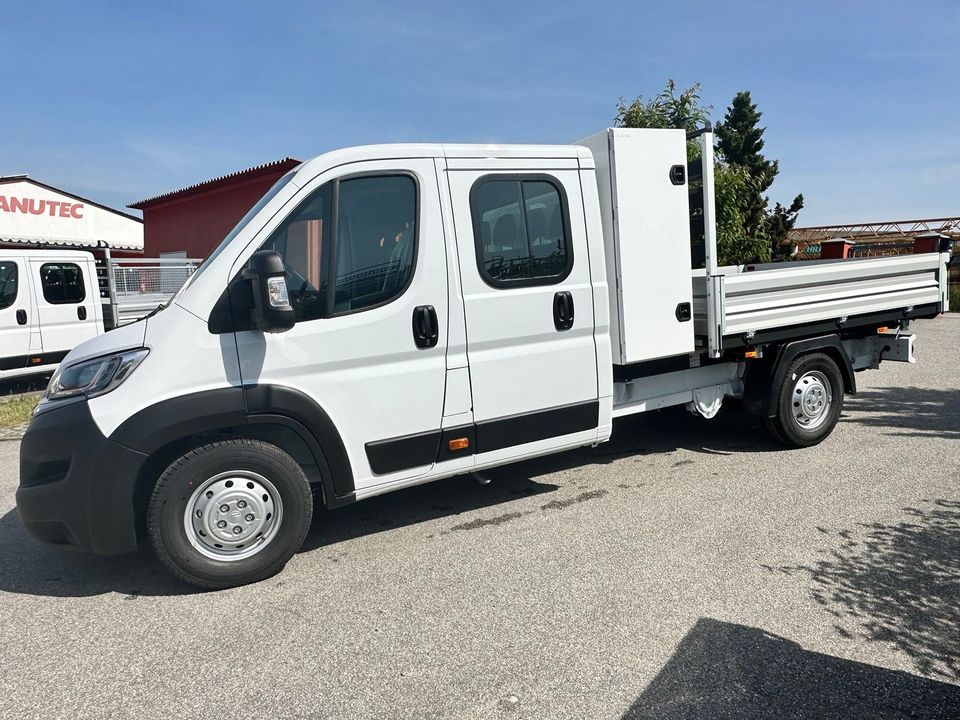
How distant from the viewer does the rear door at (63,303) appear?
10625 millimetres

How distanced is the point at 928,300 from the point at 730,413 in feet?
6.86

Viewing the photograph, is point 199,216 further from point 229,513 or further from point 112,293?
point 229,513

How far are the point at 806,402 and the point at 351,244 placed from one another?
4167 mm

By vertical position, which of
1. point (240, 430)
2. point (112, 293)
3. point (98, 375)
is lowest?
A: point (240, 430)

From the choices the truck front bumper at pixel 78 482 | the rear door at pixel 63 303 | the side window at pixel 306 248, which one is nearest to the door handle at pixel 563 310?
the side window at pixel 306 248

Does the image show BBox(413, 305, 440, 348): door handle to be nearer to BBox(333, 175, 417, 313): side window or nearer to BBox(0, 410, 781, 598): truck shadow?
BBox(333, 175, 417, 313): side window

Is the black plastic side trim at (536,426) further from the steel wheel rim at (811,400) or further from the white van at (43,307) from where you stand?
the white van at (43,307)

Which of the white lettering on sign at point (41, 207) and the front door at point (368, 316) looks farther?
the white lettering on sign at point (41, 207)

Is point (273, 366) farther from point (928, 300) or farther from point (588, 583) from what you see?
point (928, 300)

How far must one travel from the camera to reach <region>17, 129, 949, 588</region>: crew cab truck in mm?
3654

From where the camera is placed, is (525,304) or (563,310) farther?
(563,310)

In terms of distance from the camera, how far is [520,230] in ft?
14.8

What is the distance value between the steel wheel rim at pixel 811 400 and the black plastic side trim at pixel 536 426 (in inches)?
85.7

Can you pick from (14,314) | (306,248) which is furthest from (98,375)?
(14,314)
